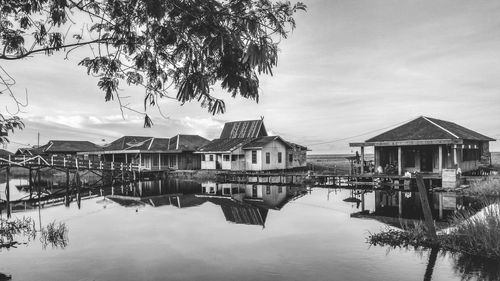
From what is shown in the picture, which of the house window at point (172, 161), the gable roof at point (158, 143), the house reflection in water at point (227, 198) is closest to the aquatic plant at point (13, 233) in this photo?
the house reflection in water at point (227, 198)

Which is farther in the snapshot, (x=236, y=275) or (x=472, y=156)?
(x=472, y=156)

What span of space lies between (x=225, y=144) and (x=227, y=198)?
1724 cm

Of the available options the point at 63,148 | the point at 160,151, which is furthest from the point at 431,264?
the point at 63,148

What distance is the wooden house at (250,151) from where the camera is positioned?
134ft

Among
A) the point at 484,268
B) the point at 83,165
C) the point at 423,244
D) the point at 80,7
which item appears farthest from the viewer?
the point at 83,165

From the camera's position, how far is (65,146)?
5728 centimetres

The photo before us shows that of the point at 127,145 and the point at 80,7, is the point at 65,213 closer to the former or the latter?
the point at 80,7

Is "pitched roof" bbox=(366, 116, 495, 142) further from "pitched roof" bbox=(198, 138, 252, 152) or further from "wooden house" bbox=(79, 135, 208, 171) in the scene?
"wooden house" bbox=(79, 135, 208, 171)

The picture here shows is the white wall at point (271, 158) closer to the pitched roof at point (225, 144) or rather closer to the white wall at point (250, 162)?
the white wall at point (250, 162)

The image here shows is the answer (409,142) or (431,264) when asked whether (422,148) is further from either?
(431,264)

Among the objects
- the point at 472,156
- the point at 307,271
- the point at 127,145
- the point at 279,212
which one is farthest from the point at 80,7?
the point at 127,145

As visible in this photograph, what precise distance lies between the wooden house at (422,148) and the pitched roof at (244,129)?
16560 millimetres

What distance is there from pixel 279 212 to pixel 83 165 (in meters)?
27.6

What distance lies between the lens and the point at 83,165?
3938cm
